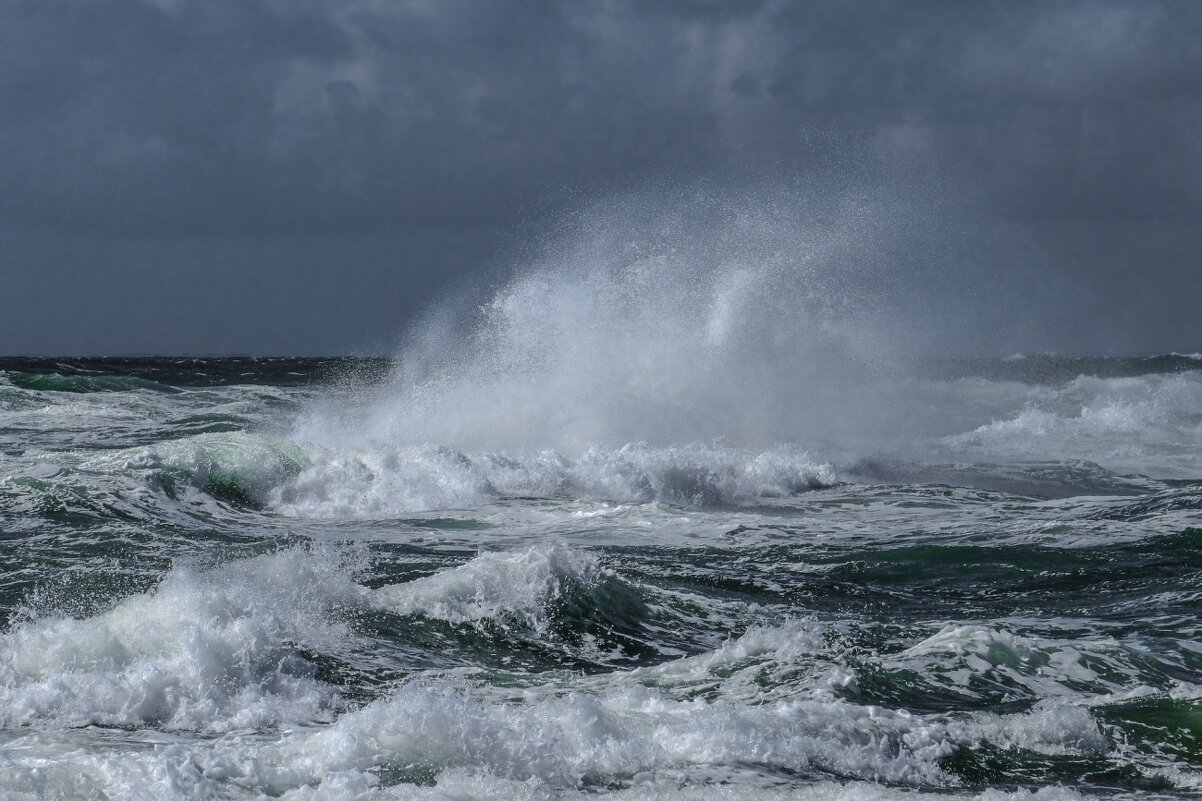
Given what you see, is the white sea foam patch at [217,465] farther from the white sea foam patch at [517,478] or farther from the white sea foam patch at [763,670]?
the white sea foam patch at [763,670]

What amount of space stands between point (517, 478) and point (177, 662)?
29.0 ft

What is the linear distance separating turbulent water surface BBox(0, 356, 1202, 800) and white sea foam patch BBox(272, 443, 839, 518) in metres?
0.05

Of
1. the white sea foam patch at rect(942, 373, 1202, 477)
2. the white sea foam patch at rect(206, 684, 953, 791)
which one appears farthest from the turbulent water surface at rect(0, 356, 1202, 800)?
the white sea foam patch at rect(942, 373, 1202, 477)

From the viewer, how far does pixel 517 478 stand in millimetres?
14453

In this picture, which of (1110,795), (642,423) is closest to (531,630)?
(1110,795)

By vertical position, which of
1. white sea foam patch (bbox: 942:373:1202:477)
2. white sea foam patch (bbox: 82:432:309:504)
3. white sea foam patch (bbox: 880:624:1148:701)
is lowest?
white sea foam patch (bbox: 880:624:1148:701)

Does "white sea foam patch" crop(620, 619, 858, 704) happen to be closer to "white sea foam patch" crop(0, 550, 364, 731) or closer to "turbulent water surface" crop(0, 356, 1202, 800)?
"turbulent water surface" crop(0, 356, 1202, 800)

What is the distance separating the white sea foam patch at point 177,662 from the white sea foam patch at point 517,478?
574cm

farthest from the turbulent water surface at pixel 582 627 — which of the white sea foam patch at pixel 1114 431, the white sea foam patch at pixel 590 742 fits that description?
the white sea foam patch at pixel 1114 431

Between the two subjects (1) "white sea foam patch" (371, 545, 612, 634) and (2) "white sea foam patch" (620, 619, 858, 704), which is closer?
(2) "white sea foam patch" (620, 619, 858, 704)

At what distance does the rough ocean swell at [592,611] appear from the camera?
483cm

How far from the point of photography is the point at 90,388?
106 ft

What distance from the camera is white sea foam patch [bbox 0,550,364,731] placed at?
523 cm

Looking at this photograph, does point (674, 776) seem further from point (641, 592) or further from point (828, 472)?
point (828, 472)
